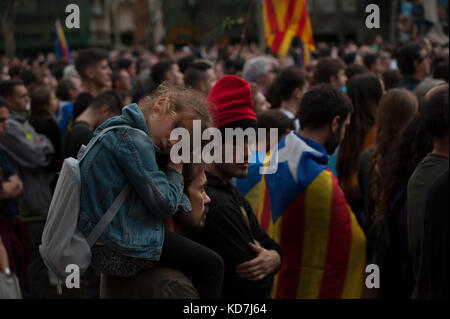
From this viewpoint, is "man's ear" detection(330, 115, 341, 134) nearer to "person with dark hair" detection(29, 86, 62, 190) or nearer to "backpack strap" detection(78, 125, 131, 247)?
"backpack strap" detection(78, 125, 131, 247)

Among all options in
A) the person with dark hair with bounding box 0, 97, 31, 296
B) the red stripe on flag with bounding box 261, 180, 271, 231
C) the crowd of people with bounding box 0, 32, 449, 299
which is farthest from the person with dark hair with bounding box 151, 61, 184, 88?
the red stripe on flag with bounding box 261, 180, 271, 231

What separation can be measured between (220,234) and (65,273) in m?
0.87

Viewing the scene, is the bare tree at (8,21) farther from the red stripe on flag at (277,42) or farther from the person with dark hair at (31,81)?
the red stripe on flag at (277,42)

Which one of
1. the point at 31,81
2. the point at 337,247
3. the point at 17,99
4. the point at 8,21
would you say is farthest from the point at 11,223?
the point at 8,21

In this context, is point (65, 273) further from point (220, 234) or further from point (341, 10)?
point (341, 10)

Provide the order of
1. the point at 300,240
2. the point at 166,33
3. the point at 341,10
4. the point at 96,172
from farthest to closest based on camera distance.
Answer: the point at 166,33, the point at 341,10, the point at 300,240, the point at 96,172

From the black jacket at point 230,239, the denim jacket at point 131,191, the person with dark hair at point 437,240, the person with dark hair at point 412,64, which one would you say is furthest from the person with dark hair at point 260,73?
the denim jacket at point 131,191

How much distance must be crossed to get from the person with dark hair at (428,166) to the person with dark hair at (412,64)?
418cm

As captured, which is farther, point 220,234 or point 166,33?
point 166,33

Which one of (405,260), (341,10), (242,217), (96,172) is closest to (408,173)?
(405,260)

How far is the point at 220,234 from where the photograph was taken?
2.79 meters

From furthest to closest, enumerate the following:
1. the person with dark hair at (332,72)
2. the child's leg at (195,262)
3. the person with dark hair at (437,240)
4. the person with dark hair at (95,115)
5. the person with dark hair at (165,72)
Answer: the person with dark hair at (165,72) → the person with dark hair at (332,72) → the person with dark hair at (95,115) → the person with dark hair at (437,240) → the child's leg at (195,262)

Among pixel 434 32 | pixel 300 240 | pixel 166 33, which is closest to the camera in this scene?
pixel 300 240

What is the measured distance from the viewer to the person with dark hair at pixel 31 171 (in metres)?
5.77
